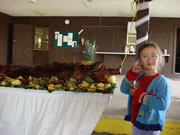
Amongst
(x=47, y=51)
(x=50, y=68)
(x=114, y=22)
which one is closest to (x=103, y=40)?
(x=114, y=22)

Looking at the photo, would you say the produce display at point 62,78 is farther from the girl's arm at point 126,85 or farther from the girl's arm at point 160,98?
the girl's arm at point 160,98

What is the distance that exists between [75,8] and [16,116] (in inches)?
219

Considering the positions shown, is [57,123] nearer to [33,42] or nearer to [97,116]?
[97,116]

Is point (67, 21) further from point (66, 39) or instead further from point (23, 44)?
point (23, 44)

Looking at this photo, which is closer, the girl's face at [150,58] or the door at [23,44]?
the girl's face at [150,58]

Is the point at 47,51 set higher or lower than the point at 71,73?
higher

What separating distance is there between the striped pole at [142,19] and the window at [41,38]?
6.67 m

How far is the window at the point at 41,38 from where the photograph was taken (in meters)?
8.54

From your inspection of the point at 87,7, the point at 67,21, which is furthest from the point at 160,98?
the point at 67,21

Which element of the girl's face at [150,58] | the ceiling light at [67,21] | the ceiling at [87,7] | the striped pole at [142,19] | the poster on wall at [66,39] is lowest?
the girl's face at [150,58]

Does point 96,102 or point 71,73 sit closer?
point 96,102

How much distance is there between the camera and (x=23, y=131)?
1.83 metres

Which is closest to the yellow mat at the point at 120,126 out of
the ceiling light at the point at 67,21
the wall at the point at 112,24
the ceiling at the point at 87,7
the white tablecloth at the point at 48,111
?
the white tablecloth at the point at 48,111

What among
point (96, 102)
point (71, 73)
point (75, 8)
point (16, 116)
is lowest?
point (16, 116)
